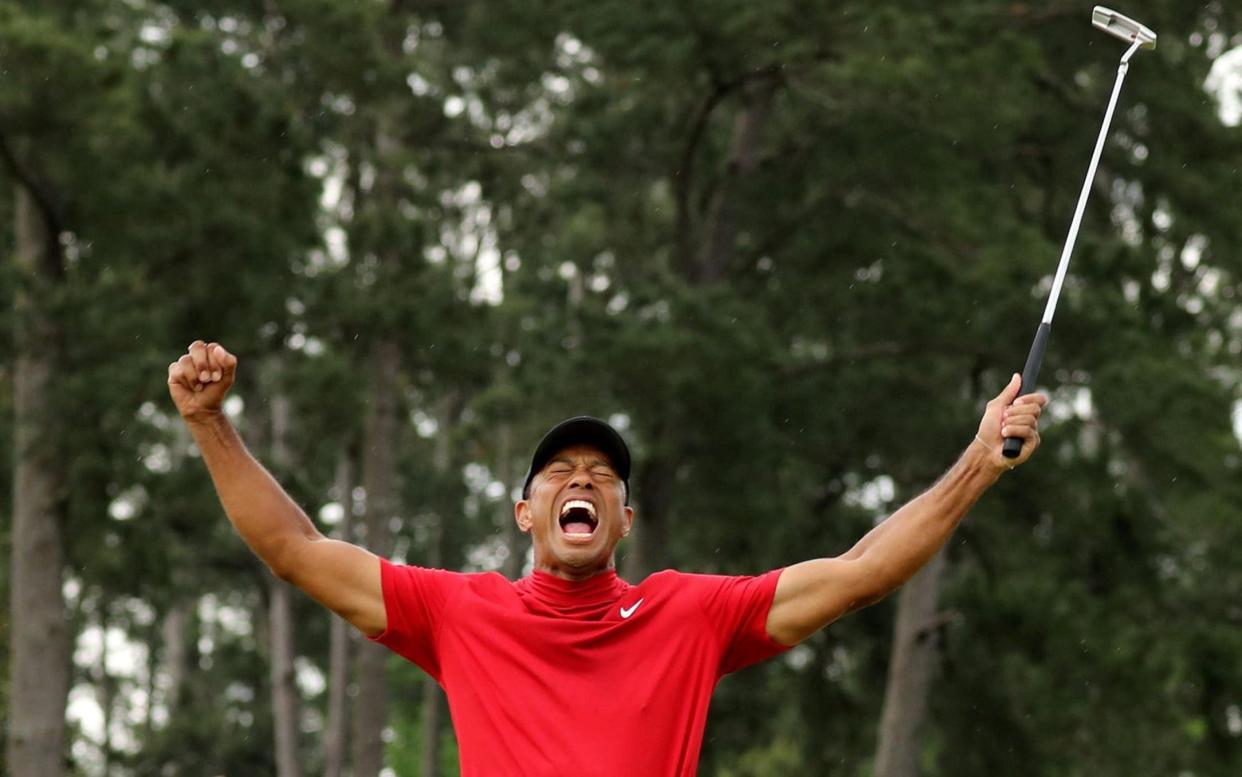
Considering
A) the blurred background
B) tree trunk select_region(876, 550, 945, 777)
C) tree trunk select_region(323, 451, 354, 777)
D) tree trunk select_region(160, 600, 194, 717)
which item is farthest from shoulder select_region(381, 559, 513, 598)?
tree trunk select_region(160, 600, 194, 717)

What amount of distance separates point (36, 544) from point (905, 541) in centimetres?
1819

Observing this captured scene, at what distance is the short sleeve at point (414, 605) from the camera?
16.1 feet

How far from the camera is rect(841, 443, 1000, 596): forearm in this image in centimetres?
472

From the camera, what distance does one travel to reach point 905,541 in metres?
4.75

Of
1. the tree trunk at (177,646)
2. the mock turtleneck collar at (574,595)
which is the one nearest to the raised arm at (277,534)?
the mock turtleneck collar at (574,595)

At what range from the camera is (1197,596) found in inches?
923

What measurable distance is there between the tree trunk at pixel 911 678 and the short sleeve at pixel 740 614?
20.2 meters

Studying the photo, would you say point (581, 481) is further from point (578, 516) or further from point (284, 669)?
point (284, 669)

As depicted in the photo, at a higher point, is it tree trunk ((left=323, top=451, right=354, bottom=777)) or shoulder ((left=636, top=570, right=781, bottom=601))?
shoulder ((left=636, top=570, right=781, bottom=601))

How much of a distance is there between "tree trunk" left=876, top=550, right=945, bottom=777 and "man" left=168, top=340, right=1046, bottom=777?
66.4ft

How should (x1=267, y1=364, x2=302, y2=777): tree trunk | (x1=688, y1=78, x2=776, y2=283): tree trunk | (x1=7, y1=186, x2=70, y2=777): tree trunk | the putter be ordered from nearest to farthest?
the putter, (x1=7, y1=186, x2=70, y2=777): tree trunk, (x1=688, y1=78, x2=776, y2=283): tree trunk, (x1=267, y1=364, x2=302, y2=777): tree trunk

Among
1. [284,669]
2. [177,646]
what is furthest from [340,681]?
[177,646]

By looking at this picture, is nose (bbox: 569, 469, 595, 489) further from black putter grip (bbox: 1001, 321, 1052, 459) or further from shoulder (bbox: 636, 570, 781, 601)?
black putter grip (bbox: 1001, 321, 1052, 459)

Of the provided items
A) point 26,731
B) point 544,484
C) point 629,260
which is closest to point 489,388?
point 629,260
